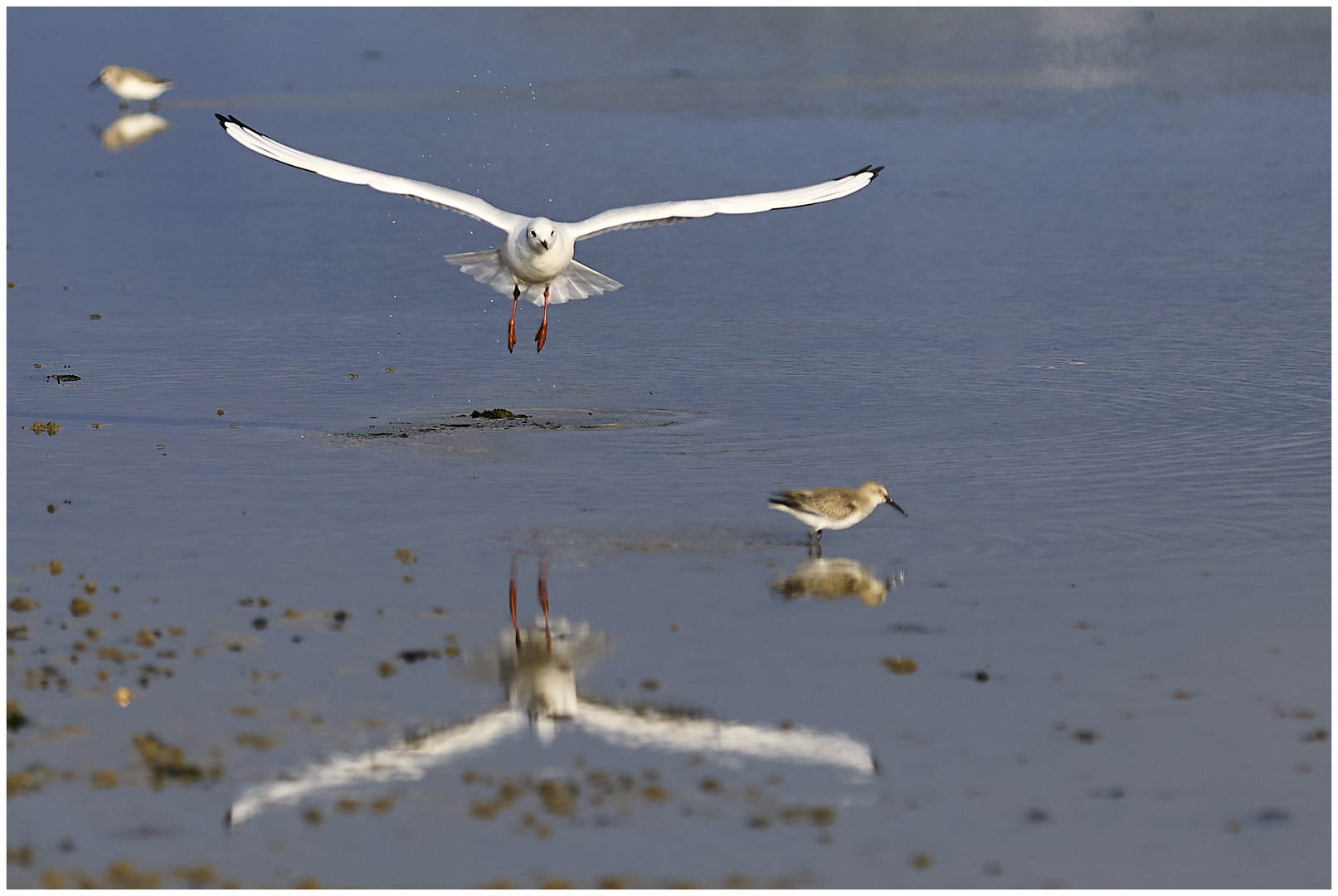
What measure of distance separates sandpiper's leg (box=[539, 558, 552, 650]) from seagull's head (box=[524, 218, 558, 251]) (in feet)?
15.5

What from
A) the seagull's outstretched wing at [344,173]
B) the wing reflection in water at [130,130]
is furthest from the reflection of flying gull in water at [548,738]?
the wing reflection in water at [130,130]

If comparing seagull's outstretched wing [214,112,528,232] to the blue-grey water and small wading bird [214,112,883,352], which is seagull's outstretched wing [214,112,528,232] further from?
the blue-grey water

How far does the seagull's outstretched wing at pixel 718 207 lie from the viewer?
16312 millimetres

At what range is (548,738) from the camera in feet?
31.4

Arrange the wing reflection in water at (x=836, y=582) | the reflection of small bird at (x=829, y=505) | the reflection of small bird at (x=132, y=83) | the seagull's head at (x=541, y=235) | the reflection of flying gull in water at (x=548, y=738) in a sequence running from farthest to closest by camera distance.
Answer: the reflection of small bird at (x=132, y=83)
the seagull's head at (x=541, y=235)
the reflection of small bird at (x=829, y=505)
the wing reflection in water at (x=836, y=582)
the reflection of flying gull in water at (x=548, y=738)

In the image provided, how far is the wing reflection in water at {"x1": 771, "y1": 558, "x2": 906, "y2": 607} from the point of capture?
11906 millimetres

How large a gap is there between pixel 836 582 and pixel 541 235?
5655 mm

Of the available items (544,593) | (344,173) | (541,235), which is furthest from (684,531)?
(344,173)

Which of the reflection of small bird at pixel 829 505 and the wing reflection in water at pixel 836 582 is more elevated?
the reflection of small bird at pixel 829 505

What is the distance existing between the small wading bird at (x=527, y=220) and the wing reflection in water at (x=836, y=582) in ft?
14.1

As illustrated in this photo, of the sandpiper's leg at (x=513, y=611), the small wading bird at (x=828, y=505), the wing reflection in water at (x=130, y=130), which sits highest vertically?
the wing reflection in water at (x=130, y=130)

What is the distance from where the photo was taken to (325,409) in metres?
18.0

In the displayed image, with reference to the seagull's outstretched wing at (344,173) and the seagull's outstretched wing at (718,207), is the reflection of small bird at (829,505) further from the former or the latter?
the seagull's outstretched wing at (344,173)

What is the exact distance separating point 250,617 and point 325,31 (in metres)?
57.2
